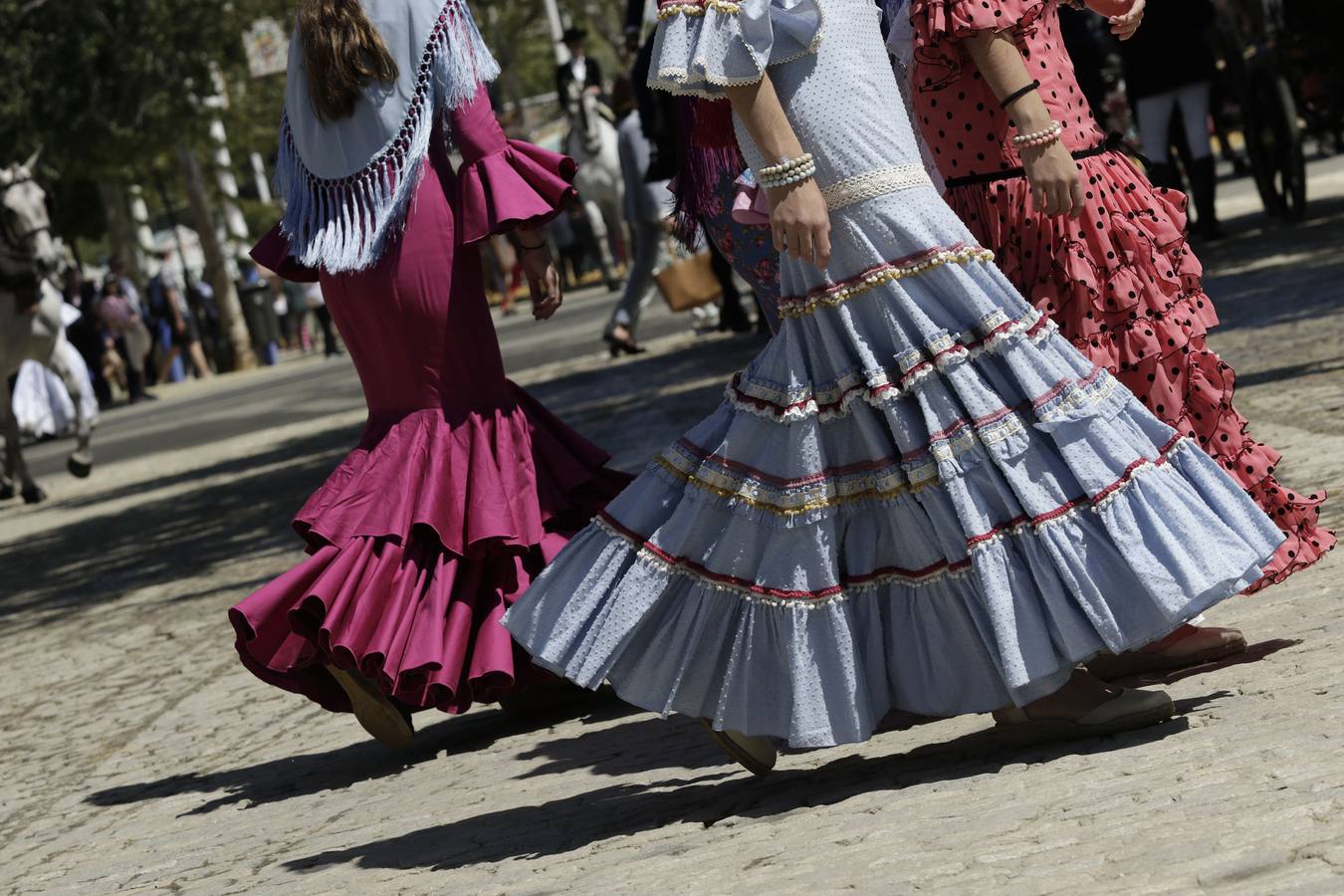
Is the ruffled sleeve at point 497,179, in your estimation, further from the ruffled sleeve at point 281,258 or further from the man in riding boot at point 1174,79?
the man in riding boot at point 1174,79

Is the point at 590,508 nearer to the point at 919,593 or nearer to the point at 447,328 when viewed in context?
the point at 447,328

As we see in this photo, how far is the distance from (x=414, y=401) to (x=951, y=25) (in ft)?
6.88

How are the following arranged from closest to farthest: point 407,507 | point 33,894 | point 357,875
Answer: point 357,875 → point 33,894 → point 407,507

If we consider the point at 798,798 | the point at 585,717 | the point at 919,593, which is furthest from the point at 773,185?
the point at 585,717

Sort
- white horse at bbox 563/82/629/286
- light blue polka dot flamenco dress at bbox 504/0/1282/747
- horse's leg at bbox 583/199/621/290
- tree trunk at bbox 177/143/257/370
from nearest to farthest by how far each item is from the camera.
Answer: light blue polka dot flamenco dress at bbox 504/0/1282/747
white horse at bbox 563/82/629/286
horse's leg at bbox 583/199/621/290
tree trunk at bbox 177/143/257/370

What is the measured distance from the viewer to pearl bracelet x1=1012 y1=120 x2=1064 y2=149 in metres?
4.48

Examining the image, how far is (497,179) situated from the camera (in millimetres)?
5875

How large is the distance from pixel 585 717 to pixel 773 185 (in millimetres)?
2057

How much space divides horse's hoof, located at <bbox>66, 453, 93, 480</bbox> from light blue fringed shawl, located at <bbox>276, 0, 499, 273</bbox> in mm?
13050

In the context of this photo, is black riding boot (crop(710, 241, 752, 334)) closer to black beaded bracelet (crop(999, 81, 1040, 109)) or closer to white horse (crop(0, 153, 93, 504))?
white horse (crop(0, 153, 93, 504))

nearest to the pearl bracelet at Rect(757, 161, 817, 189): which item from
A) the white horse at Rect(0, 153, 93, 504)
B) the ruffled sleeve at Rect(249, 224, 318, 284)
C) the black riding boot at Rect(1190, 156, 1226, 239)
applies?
the ruffled sleeve at Rect(249, 224, 318, 284)

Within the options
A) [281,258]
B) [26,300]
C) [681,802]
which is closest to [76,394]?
[26,300]

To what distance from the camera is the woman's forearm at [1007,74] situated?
177 inches

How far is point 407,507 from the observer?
5828 millimetres
